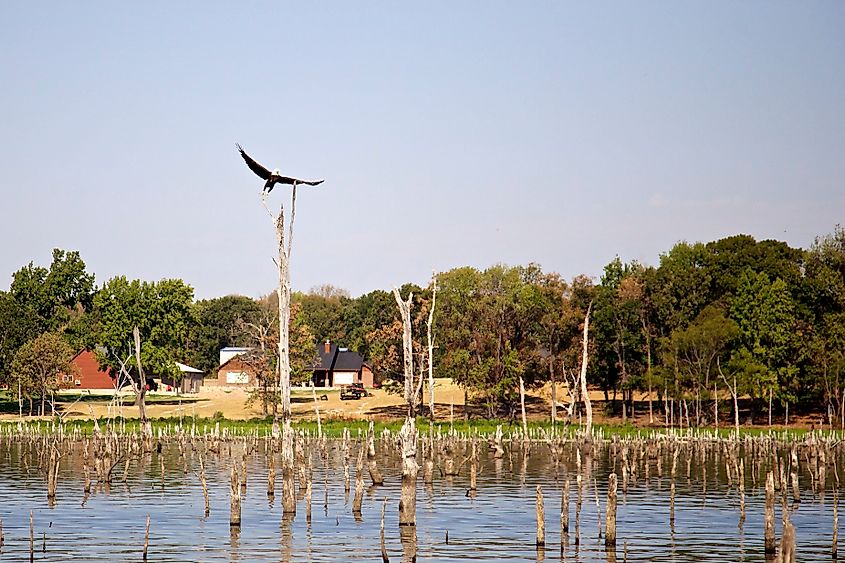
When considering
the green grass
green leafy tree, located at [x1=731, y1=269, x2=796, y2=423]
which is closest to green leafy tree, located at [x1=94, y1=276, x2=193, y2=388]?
the green grass

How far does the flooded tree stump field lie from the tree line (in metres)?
15.8

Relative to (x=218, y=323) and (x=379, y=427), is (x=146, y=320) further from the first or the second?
(x=218, y=323)

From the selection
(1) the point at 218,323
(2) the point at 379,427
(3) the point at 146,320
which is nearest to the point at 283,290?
(2) the point at 379,427

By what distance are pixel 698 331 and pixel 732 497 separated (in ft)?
125

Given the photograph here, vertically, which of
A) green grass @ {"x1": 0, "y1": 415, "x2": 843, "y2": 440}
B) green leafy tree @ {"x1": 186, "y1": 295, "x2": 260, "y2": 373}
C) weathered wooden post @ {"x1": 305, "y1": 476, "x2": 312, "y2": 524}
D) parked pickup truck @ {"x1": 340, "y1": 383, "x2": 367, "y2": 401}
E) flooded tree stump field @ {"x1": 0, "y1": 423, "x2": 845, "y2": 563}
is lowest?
flooded tree stump field @ {"x1": 0, "y1": 423, "x2": 845, "y2": 563}

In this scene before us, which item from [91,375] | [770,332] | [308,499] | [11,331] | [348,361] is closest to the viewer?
[308,499]

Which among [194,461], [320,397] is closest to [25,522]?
[194,461]

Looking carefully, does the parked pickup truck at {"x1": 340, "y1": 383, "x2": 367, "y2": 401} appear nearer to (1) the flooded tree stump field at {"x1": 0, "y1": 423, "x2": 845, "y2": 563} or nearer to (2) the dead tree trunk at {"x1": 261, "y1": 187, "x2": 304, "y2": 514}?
(1) the flooded tree stump field at {"x1": 0, "y1": 423, "x2": 845, "y2": 563}

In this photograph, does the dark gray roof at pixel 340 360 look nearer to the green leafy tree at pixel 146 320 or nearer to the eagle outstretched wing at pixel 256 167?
the green leafy tree at pixel 146 320

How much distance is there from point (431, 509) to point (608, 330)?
53804 millimetres

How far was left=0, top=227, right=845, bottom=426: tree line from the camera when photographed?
8462 cm

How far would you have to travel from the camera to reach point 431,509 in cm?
4256

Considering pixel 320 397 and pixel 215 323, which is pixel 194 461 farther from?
pixel 215 323

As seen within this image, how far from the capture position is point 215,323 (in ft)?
555
